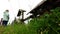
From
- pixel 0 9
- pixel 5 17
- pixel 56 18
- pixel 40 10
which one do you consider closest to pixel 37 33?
pixel 56 18

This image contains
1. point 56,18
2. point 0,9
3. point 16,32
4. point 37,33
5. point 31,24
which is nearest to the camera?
point 56,18

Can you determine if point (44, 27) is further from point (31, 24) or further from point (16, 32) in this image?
point (16, 32)

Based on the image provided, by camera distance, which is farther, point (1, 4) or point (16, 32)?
point (1, 4)

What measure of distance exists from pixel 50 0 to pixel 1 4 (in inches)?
659

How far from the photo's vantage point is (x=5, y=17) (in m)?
12.4

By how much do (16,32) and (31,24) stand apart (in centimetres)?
93

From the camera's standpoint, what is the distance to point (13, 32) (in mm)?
4531

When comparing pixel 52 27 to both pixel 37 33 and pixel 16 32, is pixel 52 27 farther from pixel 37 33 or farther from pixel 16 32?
pixel 16 32

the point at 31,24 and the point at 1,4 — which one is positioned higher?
the point at 31,24

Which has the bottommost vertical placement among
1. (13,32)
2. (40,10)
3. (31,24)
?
(13,32)

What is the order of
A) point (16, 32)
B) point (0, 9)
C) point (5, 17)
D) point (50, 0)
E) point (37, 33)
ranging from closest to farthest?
1. point (50, 0)
2. point (37, 33)
3. point (16, 32)
4. point (5, 17)
5. point (0, 9)

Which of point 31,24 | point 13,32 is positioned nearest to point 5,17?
point 13,32

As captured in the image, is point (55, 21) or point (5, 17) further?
point (5, 17)

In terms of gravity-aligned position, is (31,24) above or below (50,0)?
below
